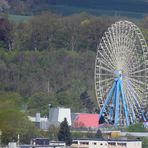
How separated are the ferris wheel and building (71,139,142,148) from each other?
1422 cm

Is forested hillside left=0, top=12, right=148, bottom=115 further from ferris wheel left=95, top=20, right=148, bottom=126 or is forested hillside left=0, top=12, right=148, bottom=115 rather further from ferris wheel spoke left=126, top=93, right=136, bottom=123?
ferris wheel spoke left=126, top=93, right=136, bottom=123

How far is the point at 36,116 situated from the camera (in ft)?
256

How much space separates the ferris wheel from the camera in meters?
78.4

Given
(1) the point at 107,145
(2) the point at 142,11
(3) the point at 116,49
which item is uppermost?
(2) the point at 142,11

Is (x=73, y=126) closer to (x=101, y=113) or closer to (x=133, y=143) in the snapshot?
(x=101, y=113)

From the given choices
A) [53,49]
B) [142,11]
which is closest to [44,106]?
[53,49]

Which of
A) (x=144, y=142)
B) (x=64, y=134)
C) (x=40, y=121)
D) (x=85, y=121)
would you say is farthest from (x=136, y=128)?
(x=144, y=142)

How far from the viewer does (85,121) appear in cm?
7838

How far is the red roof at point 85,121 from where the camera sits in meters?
78.4

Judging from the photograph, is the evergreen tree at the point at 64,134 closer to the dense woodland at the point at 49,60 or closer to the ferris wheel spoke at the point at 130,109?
the dense woodland at the point at 49,60

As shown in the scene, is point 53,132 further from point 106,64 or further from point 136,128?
point 106,64

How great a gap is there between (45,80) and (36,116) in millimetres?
10717

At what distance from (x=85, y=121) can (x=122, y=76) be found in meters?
2.31

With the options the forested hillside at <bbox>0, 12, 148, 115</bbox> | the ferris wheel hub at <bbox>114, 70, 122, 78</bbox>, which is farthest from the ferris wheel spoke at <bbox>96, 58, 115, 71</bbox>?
the forested hillside at <bbox>0, 12, 148, 115</bbox>
